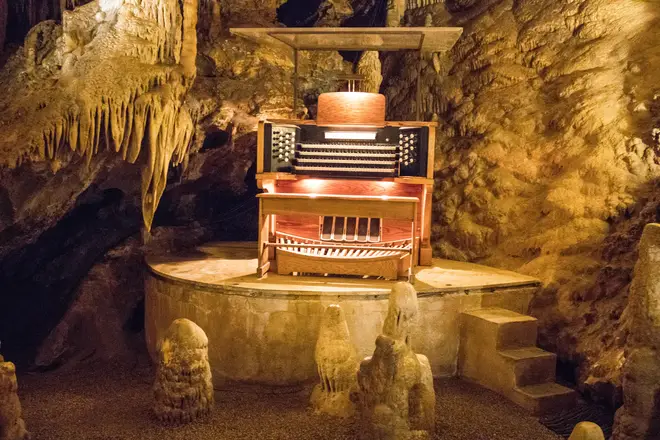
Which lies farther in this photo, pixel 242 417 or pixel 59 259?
pixel 59 259

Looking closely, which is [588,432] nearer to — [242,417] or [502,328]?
[502,328]

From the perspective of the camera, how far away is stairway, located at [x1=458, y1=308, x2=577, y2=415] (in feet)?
18.6

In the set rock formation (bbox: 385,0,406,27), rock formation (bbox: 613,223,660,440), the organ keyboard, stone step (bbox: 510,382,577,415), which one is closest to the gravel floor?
stone step (bbox: 510,382,577,415)

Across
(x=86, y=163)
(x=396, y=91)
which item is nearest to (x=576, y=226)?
(x=396, y=91)

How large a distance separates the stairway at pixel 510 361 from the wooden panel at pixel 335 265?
978 millimetres

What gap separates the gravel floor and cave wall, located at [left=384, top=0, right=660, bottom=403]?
1084 millimetres

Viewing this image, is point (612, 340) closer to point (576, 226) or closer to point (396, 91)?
point (576, 226)

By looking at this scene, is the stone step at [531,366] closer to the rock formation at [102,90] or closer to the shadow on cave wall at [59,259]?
the rock formation at [102,90]

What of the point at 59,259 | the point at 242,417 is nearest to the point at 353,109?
the point at 242,417

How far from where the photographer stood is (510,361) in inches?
229

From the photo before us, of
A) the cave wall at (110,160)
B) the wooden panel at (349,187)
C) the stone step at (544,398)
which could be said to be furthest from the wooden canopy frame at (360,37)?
the stone step at (544,398)

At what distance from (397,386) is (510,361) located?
5.62 feet

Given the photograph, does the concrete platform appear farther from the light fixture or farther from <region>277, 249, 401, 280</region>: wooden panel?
the light fixture

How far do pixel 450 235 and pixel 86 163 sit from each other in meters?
5.11
